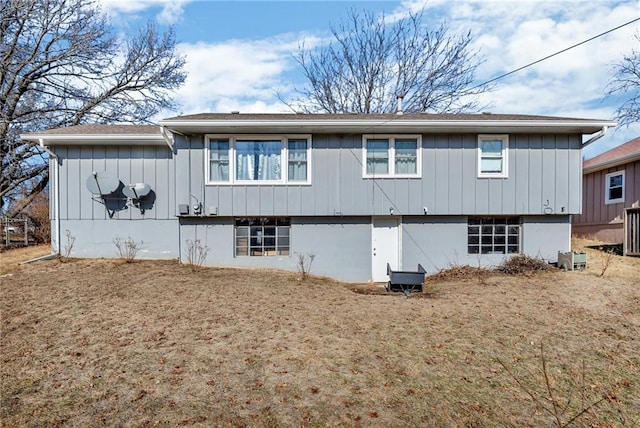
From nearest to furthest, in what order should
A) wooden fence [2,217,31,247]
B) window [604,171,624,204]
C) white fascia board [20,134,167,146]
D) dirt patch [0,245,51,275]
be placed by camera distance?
dirt patch [0,245,51,275], white fascia board [20,134,167,146], wooden fence [2,217,31,247], window [604,171,624,204]

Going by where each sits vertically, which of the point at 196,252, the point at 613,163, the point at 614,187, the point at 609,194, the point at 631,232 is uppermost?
the point at 613,163

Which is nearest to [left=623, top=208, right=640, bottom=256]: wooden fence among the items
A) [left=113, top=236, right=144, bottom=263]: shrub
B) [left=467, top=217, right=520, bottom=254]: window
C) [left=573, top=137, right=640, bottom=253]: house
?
[left=573, top=137, right=640, bottom=253]: house

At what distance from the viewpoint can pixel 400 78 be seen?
1908 cm

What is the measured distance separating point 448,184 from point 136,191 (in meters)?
8.53

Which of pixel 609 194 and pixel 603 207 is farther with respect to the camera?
pixel 603 207

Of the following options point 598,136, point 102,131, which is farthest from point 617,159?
point 102,131

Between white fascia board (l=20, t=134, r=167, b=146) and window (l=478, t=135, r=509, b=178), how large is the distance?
8.71 metres

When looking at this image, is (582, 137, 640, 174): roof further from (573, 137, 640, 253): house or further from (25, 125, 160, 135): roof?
(25, 125, 160, 135): roof

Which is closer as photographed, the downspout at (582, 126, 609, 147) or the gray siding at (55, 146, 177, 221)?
the downspout at (582, 126, 609, 147)

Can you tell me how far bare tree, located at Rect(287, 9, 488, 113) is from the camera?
1839cm

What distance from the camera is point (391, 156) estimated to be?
30.5ft

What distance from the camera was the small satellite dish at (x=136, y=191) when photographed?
9.32 metres

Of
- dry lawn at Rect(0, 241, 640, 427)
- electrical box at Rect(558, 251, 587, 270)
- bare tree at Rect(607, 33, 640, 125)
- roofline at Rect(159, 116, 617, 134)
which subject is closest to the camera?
dry lawn at Rect(0, 241, 640, 427)

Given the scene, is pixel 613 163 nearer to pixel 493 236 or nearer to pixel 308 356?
pixel 493 236
